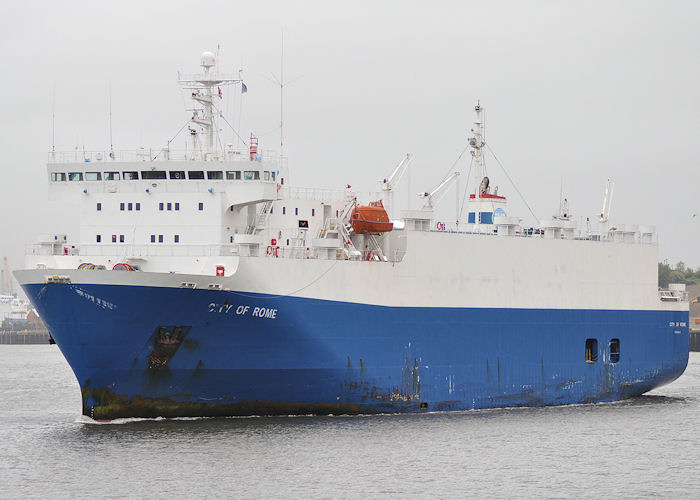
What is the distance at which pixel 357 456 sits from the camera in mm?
27953

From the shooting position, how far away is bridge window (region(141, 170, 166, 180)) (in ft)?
111

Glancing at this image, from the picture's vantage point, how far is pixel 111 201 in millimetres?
33875

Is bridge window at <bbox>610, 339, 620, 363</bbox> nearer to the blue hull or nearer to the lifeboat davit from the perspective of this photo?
the blue hull

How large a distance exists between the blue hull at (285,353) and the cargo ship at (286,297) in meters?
0.05

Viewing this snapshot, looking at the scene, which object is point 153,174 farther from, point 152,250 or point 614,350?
point 614,350

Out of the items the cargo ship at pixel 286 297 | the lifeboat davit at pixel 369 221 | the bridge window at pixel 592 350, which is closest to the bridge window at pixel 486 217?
the cargo ship at pixel 286 297

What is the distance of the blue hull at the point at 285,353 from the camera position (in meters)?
30.7

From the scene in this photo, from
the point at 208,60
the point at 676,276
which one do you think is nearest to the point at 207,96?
the point at 208,60

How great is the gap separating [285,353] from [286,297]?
5.08 ft

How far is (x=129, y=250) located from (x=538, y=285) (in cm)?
1410

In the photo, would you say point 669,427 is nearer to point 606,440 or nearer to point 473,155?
point 606,440

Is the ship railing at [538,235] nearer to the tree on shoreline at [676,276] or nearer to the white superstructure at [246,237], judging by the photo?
the white superstructure at [246,237]

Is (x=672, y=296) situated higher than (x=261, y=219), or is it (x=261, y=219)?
(x=261, y=219)

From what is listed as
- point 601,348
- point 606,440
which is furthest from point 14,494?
point 601,348
